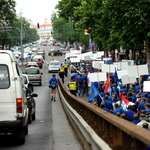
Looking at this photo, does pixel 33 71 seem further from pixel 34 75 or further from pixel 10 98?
pixel 10 98

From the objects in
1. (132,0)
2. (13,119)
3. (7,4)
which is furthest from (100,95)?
(7,4)

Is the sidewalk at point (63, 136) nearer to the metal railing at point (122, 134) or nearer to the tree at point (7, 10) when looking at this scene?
the metal railing at point (122, 134)

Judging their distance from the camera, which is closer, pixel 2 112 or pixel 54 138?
pixel 2 112

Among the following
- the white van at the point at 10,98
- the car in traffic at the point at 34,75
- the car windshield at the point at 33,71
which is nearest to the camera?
the white van at the point at 10,98

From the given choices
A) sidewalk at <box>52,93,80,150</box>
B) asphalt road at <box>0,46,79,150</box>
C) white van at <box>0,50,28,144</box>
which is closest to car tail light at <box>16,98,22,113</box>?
white van at <box>0,50,28,144</box>

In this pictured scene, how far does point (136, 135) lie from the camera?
3.63m

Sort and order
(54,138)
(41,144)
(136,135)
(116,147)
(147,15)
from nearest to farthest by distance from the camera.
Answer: (136,135)
(116,147)
(41,144)
(54,138)
(147,15)

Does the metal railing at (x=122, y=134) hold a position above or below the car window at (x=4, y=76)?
below

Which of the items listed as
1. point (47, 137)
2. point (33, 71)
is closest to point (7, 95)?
point (47, 137)

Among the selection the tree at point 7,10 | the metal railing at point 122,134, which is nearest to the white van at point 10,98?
the metal railing at point 122,134

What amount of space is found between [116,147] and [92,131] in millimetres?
1772

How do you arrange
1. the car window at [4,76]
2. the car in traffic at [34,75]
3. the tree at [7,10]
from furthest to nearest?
the tree at [7,10] → the car in traffic at [34,75] → the car window at [4,76]

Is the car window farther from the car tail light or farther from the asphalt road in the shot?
the asphalt road

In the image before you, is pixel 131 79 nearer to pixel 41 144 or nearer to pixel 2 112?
pixel 41 144
